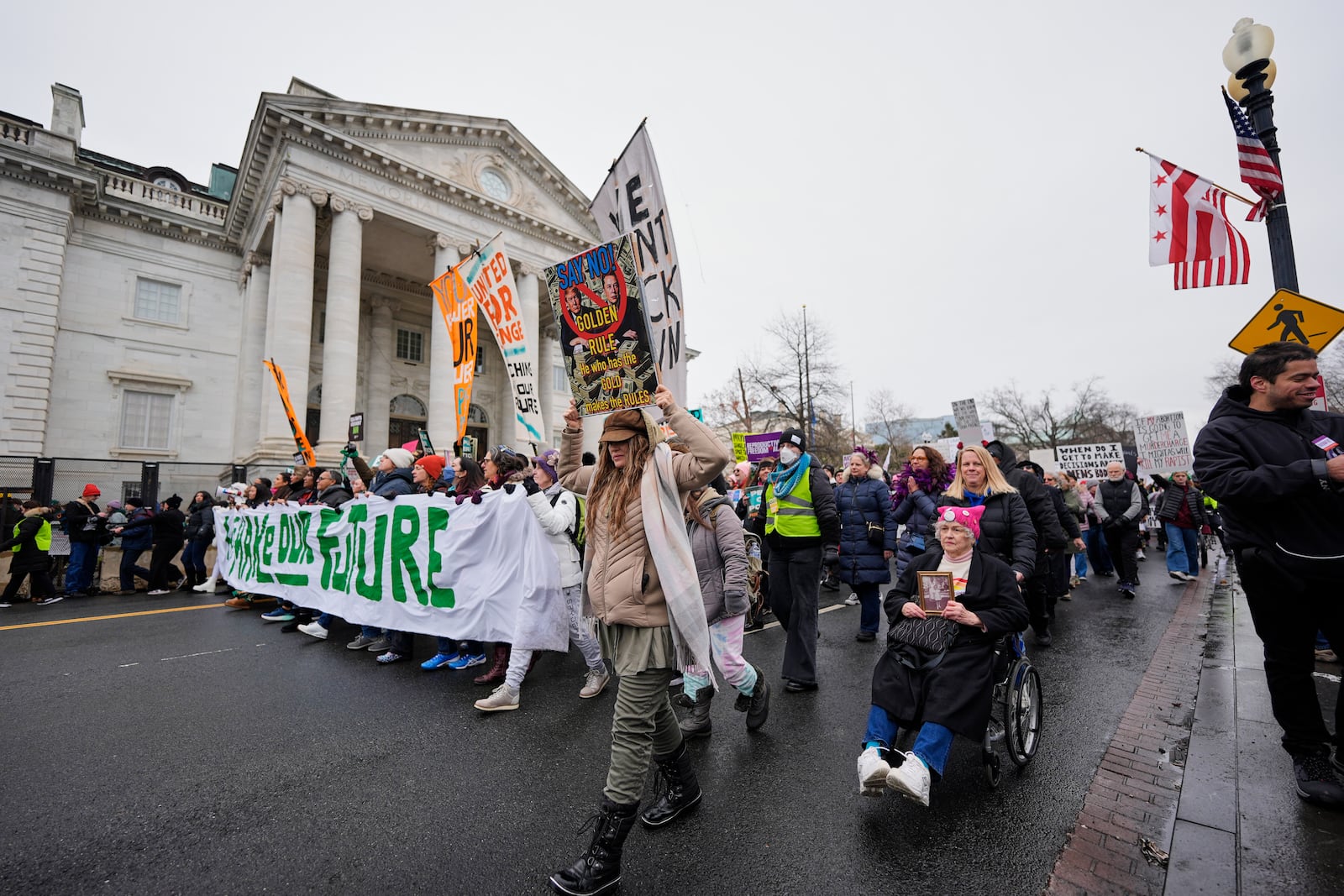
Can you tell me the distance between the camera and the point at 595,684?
4734 millimetres

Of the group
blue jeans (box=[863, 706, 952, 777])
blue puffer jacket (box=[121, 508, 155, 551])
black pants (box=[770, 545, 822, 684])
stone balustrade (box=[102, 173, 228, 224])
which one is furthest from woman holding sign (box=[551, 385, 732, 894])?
stone balustrade (box=[102, 173, 228, 224])

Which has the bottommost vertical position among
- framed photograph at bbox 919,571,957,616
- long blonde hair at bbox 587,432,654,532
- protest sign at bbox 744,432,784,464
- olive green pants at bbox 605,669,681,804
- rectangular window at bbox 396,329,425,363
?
olive green pants at bbox 605,669,681,804

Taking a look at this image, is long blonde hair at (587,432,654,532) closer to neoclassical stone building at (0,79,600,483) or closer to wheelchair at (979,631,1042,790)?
wheelchair at (979,631,1042,790)

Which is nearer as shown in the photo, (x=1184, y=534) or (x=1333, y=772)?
(x=1333, y=772)

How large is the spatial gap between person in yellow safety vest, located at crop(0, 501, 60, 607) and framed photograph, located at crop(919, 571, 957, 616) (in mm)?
13876

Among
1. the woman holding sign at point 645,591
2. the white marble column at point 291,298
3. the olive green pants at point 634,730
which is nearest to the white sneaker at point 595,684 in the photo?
the woman holding sign at point 645,591

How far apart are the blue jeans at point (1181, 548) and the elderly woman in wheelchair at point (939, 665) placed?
10.1m

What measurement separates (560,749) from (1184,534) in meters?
12.0

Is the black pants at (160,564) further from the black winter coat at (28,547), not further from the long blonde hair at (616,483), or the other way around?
the long blonde hair at (616,483)

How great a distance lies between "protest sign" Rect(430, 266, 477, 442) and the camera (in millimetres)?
Result: 8766

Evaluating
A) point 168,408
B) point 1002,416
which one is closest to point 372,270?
point 168,408

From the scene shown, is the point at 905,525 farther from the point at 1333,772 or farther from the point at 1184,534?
the point at 1184,534

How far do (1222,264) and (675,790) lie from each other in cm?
788

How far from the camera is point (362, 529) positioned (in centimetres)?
663
